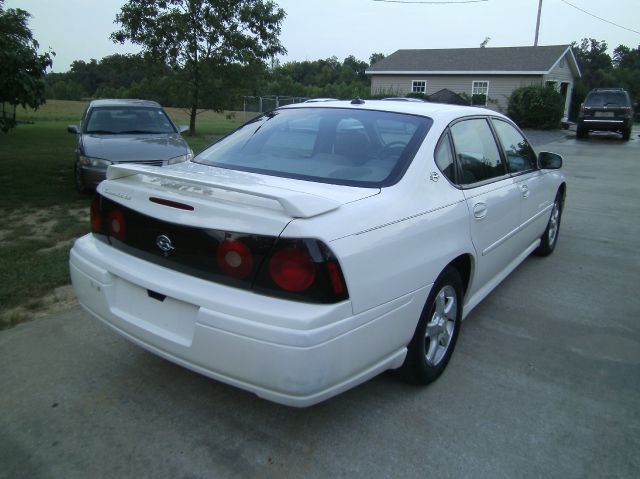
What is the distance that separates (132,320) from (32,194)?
6.26m

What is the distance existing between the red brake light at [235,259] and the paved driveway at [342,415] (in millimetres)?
852

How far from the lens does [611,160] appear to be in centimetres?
1530

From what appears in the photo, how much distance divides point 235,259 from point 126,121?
7414mm

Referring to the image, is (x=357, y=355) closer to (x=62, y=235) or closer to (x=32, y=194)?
(x=62, y=235)

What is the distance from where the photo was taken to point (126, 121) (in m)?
8.76

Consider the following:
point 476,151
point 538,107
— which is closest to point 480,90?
point 538,107

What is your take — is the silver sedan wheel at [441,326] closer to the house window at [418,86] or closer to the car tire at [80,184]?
the car tire at [80,184]

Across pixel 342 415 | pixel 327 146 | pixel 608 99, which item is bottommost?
pixel 342 415

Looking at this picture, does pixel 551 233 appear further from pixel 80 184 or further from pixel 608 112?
pixel 608 112

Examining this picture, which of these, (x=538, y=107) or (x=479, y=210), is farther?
(x=538, y=107)

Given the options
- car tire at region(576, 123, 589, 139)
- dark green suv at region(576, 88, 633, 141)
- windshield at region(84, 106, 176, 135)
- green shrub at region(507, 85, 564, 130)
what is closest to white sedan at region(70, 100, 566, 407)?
windshield at region(84, 106, 176, 135)

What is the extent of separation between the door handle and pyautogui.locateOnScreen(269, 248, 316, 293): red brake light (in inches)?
58.6

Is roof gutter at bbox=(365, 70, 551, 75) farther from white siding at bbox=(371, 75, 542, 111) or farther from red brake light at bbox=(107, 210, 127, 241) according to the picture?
red brake light at bbox=(107, 210, 127, 241)

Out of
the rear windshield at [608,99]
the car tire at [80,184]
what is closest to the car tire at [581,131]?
the rear windshield at [608,99]
